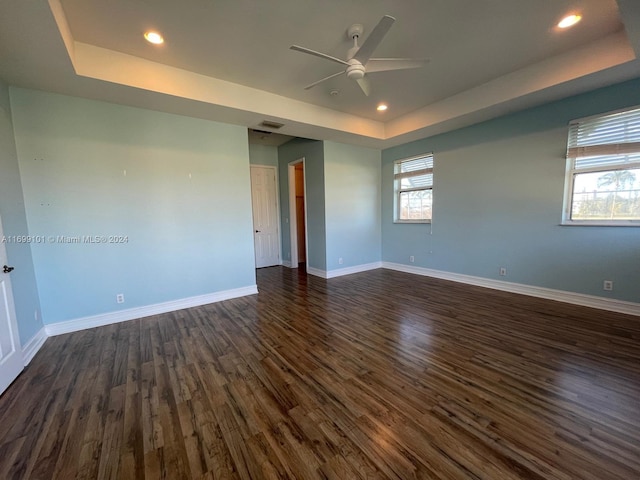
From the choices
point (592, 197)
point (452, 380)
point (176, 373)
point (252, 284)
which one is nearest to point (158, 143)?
point (252, 284)

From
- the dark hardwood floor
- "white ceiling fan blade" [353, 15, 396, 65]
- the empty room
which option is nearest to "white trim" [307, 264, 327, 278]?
the empty room

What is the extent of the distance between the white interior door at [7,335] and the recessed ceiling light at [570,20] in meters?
5.31

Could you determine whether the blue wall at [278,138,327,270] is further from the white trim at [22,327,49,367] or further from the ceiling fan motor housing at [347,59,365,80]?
the white trim at [22,327,49,367]

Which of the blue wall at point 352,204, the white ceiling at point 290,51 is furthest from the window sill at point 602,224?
the blue wall at point 352,204

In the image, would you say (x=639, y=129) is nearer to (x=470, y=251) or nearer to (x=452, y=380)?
(x=470, y=251)

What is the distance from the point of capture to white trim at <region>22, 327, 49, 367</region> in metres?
2.35

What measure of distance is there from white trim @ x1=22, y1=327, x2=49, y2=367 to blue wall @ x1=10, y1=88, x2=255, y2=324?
0.63 feet

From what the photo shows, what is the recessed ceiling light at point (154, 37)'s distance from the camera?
2.38 metres

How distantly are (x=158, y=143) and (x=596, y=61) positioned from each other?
16.9ft

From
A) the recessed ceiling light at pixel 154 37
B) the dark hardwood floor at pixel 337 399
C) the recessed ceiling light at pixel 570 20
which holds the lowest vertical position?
the dark hardwood floor at pixel 337 399

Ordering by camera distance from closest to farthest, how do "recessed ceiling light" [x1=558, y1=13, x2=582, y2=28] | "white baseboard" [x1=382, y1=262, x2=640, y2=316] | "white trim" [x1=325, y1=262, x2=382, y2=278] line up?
1. "recessed ceiling light" [x1=558, y1=13, x2=582, y2=28]
2. "white baseboard" [x1=382, y1=262, x2=640, y2=316]
3. "white trim" [x1=325, y1=262, x2=382, y2=278]

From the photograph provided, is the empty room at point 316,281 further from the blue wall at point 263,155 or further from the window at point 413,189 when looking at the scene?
the blue wall at point 263,155

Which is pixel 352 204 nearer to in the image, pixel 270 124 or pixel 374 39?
pixel 270 124

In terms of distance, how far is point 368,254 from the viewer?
19.2 feet
